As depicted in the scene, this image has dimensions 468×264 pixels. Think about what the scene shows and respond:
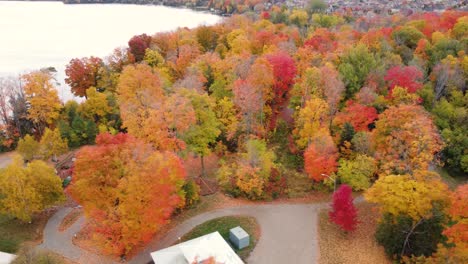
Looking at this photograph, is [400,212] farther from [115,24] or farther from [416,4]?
[416,4]

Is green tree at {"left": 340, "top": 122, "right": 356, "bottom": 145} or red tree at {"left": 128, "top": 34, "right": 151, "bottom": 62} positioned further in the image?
red tree at {"left": 128, "top": 34, "right": 151, "bottom": 62}

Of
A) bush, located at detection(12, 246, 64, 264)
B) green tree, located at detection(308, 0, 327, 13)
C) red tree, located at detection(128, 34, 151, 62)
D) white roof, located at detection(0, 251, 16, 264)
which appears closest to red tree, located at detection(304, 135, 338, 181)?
bush, located at detection(12, 246, 64, 264)

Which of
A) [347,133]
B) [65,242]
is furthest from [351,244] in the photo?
[65,242]

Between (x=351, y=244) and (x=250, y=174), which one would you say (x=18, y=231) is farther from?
(x=351, y=244)

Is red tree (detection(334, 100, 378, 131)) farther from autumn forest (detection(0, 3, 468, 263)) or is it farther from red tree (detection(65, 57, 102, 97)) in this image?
red tree (detection(65, 57, 102, 97))

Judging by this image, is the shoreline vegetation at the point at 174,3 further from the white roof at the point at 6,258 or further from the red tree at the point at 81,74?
the white roof at the point at 6,258

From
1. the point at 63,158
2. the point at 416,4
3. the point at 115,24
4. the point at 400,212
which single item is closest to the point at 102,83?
the point at 63,158
